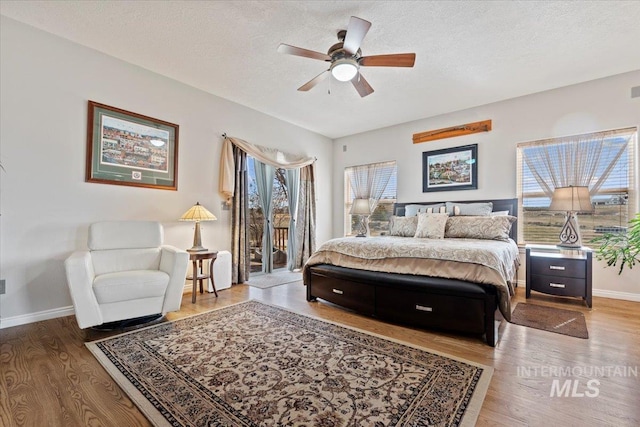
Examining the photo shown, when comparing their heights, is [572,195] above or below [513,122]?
below

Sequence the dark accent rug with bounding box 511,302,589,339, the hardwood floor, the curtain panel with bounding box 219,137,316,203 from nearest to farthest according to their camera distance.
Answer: the hardwood floor, the dark accent rug with bounding box 511,302,589,339, the curtain panel with bounding box 219,137,316,203

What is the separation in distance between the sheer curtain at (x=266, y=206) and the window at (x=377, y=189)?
1.82 metres

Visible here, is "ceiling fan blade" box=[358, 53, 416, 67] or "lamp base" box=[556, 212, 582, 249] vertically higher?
"ceiling fan blade" box=[358, 53, 416, 67]

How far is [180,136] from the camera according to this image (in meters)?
3.88

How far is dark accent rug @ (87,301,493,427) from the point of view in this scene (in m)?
1.49

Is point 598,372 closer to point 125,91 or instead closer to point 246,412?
point 246,412

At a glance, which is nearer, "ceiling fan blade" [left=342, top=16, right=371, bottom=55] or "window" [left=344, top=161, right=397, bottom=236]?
"ceiling fan blade" [left=342, top=16, right=371, bottom=55]

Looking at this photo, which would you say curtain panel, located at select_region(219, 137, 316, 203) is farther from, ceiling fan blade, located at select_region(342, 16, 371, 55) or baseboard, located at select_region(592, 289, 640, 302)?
baseboard, located at select_region(592, 289, 640, 302)

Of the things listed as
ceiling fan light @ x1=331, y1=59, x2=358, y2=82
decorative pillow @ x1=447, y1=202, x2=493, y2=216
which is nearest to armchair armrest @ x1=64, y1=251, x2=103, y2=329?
ceiling fan light @ x1=331, y1=59, x2=358, y2=82

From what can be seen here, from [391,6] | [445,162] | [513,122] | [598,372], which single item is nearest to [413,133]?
[445,162]

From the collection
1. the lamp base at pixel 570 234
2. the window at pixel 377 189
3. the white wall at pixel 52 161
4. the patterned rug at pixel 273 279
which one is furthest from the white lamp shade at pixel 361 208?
the white wall at pixel 52 161

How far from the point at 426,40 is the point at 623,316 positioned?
3.46m

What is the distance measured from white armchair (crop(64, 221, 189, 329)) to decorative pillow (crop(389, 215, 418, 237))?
2.91m

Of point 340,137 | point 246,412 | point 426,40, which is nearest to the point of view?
point 246,412
